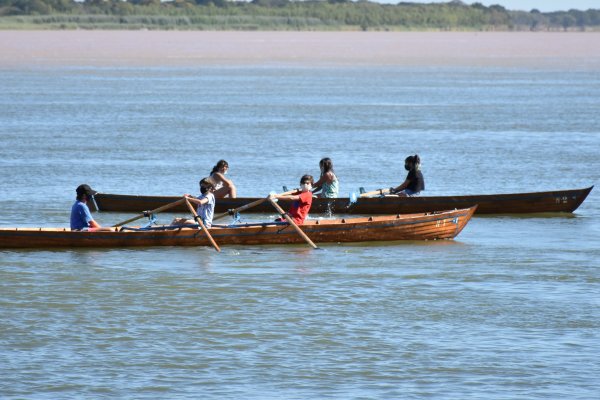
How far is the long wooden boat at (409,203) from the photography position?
24.5 m

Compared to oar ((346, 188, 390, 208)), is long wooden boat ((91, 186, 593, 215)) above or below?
below

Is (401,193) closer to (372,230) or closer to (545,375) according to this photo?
(372,230)

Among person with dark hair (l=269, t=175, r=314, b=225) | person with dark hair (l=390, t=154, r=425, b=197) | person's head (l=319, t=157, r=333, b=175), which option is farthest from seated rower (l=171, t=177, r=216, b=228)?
person with dark hair (l=390, t=154, r=425, b=197)

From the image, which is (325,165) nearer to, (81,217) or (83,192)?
(81,217)

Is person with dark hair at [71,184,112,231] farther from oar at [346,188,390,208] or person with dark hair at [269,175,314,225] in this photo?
oar at [346,188,390,208]

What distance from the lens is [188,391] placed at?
13.5 m

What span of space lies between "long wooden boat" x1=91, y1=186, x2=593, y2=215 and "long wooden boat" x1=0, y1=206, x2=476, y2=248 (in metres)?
2.47

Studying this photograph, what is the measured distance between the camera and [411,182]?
977 inches

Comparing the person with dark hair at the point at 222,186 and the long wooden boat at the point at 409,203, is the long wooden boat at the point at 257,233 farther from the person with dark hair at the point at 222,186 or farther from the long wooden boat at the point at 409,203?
the person with dark hair at the point at 222,186

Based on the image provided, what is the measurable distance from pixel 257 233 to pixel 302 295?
3.46m

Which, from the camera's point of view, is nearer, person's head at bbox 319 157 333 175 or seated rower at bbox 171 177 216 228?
seated rower at bbox 171 177 216 228

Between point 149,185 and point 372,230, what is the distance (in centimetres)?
903

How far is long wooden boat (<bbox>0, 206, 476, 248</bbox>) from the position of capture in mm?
20484

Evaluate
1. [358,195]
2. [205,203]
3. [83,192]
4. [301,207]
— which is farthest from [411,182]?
[83,192]
